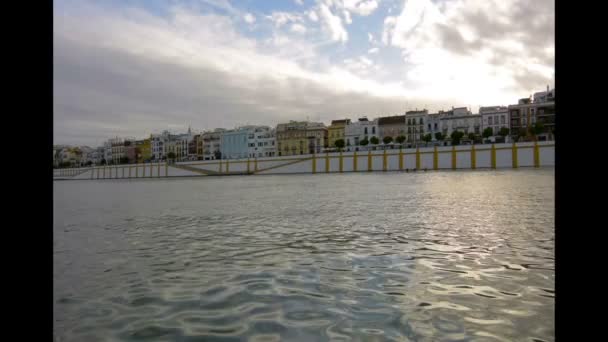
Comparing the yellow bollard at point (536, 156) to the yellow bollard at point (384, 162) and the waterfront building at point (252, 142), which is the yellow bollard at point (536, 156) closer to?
the yellow bollard at point (384, 162)

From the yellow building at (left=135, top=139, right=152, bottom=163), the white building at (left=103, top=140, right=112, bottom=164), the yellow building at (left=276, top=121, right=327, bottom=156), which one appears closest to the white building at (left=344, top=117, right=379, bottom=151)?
the yellow building at (left=276, top=121, right=327, bottom=156)

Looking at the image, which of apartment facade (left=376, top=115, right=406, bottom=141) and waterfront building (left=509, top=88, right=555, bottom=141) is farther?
apartment facade (left=376, top=115, right=406, bottom=141)

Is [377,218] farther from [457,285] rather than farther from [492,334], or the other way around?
[492,334]

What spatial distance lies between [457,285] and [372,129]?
79.8 metres

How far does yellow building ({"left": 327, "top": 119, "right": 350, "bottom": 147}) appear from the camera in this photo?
281 ft

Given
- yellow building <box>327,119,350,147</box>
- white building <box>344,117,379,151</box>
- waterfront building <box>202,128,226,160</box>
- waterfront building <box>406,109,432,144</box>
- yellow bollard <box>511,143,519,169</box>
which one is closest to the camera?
yellow bollard <box>511,143,519,169</box>

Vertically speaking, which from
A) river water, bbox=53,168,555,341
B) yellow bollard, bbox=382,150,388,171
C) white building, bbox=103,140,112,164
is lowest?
river water, bbox=53,168,555,341

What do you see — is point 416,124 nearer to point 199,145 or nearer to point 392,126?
point 392,126

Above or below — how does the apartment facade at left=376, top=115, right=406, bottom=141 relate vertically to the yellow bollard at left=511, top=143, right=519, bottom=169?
above

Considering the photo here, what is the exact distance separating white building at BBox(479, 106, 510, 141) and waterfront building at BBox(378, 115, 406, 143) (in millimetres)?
14030

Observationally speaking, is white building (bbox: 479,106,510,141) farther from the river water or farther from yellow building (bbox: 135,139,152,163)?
yellow building (bbox: 135,139,152,163)
